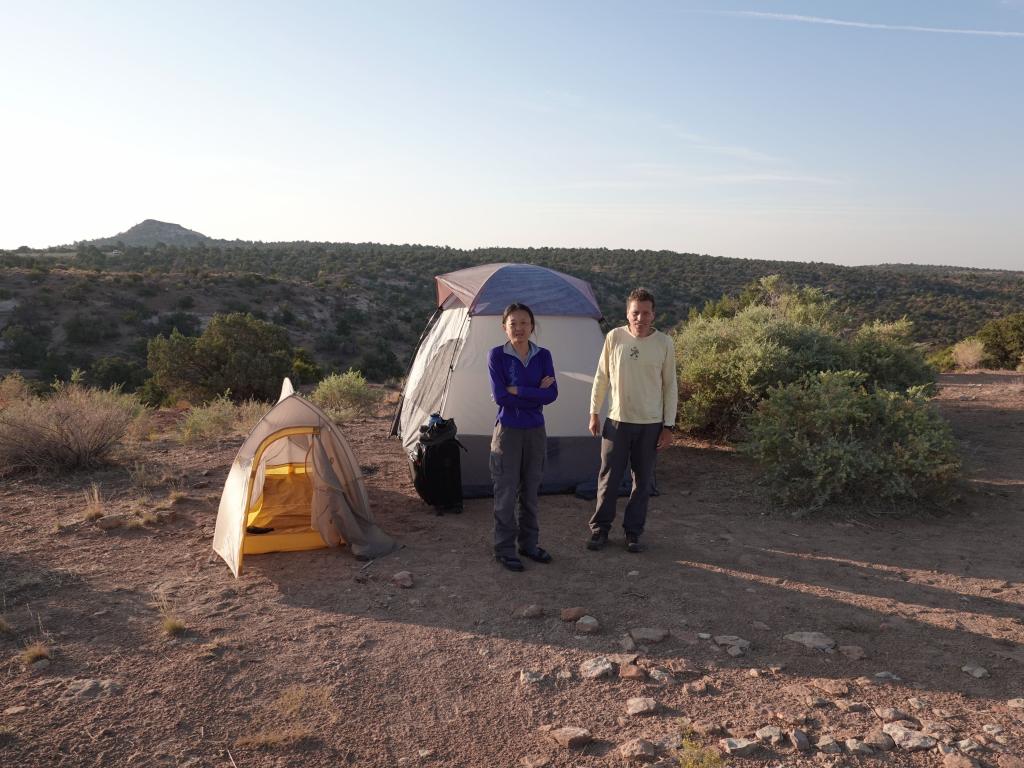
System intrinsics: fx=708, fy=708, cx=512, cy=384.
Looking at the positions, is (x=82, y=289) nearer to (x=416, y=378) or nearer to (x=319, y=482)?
(x=416, y=378)

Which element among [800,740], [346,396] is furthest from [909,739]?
[346,396]

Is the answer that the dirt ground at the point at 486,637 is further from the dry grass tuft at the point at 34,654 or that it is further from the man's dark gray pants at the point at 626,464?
the man's dark gray pants at the point at 626,464

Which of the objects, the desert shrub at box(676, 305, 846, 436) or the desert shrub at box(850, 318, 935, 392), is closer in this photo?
the desert shrub at box(676, 305, 846, 436)

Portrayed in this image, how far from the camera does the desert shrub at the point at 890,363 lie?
9.52 metres

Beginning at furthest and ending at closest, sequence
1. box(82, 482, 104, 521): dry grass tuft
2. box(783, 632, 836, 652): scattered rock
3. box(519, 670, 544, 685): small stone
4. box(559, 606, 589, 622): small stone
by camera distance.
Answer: box(82, 482, 104, 521): dry grass tuft, box(559, 606, 589, 622): small stone, box(783, 632, 836, 652): scattered rock, box(519, 670, 544, 685): small stone

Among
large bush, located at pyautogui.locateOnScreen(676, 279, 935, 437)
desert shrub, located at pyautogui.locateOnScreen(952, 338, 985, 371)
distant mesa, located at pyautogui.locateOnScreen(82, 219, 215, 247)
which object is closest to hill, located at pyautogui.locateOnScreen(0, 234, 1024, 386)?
large bush, located at pyautogui.locateOnScreen(676, 279, 935, 437)

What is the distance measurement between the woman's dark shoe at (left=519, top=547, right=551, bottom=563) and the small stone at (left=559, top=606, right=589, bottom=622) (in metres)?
0.81

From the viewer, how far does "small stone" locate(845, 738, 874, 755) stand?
303 centimetres

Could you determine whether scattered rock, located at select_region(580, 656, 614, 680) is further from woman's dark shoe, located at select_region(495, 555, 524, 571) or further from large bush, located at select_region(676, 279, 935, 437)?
large bush, located at select_region(676, 279, 935, 437)

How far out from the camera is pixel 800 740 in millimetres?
3090

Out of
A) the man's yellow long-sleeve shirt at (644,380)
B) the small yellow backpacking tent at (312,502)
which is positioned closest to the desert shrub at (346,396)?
the small yellow backpacking tent at (312,502)

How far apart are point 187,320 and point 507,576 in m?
24.3

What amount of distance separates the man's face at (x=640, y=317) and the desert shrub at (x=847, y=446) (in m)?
2.45

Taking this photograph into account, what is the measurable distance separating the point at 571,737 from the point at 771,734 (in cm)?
89
